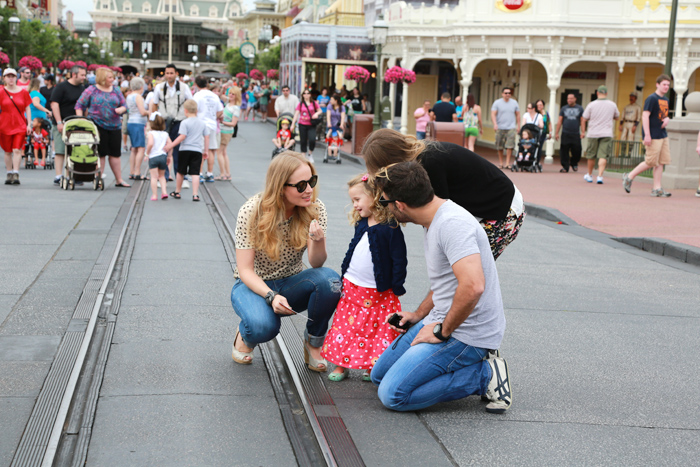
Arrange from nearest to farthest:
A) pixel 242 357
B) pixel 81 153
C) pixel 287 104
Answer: pixel 242 357
pixel 81 153
pixel 287 104

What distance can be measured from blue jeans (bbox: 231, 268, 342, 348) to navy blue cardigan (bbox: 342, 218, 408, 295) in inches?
14.0

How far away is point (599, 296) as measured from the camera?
715cm

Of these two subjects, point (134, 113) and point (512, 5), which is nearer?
point (134, 113)

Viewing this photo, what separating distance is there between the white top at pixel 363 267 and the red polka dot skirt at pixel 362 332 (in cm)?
3

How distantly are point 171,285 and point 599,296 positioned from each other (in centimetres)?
353

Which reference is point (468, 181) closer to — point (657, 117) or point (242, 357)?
point (242, 357)

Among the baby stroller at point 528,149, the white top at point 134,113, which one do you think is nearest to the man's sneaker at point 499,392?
the white top at point 134,113

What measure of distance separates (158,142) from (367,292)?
26.9 ft

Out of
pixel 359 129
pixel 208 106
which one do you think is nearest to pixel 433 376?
pixel 208 106

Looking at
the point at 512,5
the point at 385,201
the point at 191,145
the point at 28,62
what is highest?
the point at 512,5

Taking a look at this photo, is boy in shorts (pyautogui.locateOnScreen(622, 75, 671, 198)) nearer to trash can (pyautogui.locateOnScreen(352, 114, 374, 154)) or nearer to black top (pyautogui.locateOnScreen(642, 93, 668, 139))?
black top (pyautogui.locateOnScreen(642, 93, 668, 139))

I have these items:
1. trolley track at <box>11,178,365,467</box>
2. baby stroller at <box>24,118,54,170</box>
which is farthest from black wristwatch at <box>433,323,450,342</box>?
baby stroller at <box>24,118,54,170</box>

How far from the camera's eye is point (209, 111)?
45.5ft

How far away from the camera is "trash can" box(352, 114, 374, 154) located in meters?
22.6
